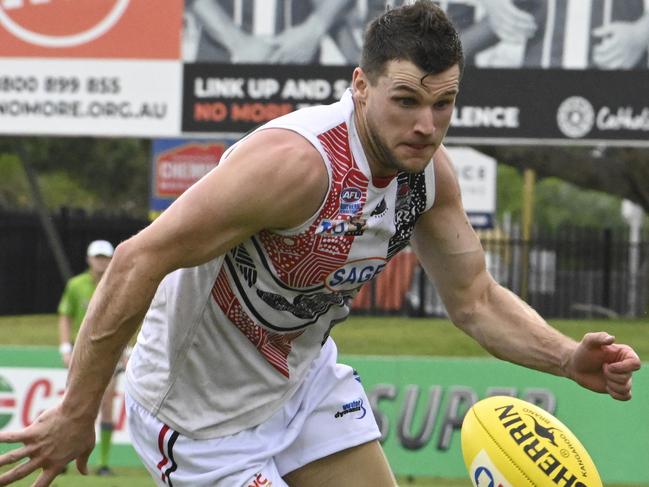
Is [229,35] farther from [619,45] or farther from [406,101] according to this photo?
[406,101]

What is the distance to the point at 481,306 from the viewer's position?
4973mm

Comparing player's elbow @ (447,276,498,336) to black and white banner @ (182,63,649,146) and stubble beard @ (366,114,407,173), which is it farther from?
black and white banner @ (182,63,649,146)

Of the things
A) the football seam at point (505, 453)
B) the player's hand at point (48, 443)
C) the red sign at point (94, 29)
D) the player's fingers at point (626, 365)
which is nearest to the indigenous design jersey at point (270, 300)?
the player's hand at point (48, 443)

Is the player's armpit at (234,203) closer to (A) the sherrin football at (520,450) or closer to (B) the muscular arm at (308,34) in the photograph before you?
(A) the sherrin football at (520,450)

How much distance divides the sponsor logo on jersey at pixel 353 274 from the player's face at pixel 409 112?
0.35 meters

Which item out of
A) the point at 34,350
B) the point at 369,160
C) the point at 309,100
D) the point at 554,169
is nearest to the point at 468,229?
the point at 369,160

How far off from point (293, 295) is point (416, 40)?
0.87 meters

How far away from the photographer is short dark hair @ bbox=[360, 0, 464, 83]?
13.5ft

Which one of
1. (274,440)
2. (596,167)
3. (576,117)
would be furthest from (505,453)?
(596,167)

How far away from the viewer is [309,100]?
14.7 m

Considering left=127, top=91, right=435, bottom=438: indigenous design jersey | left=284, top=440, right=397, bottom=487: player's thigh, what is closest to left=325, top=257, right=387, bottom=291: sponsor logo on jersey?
left=127, top=91, right=435, bottom=438: indigenous design jersey

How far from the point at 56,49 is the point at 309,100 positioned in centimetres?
279

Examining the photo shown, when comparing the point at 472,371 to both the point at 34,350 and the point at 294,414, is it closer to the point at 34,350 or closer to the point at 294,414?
the point at 34,350

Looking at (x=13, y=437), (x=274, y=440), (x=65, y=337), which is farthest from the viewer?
(x=65, y=337)
